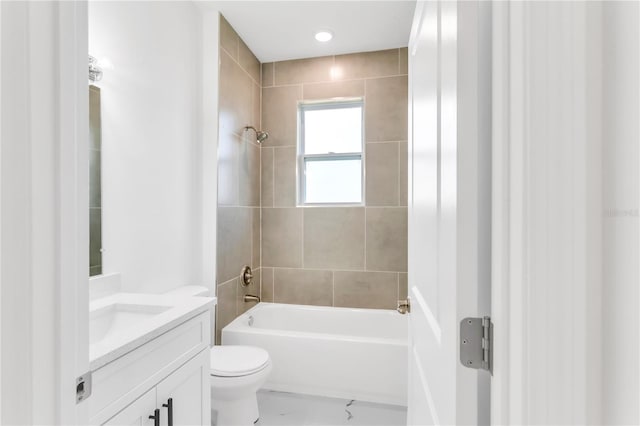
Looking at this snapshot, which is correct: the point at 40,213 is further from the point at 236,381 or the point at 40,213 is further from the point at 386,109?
the point at 386,109

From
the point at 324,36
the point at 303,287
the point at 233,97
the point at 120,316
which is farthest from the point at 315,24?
the point at 120,316

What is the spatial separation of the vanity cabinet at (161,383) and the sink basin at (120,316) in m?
0.19

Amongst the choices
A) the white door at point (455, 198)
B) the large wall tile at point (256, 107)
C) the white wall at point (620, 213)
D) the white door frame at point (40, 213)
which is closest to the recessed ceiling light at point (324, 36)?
the large wall tile at point (256, 107)

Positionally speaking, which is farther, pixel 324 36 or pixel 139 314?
pixel 324 36

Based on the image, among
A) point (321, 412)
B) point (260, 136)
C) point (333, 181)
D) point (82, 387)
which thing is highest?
point (260, 136)

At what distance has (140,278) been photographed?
185 centimetres

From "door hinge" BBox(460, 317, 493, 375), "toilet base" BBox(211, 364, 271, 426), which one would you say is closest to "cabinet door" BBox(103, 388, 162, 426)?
"toilet base" BBox(211, 364, 271, 426)

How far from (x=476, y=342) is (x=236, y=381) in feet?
5.02

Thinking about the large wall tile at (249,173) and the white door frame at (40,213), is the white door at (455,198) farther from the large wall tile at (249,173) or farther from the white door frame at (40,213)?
the large wall tile at (249,173)

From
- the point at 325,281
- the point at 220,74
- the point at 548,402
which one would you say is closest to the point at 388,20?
the point at 220,74

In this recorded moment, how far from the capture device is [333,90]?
2.96m

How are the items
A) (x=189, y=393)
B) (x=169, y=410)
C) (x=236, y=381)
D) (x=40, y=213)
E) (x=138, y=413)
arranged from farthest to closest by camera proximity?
1. (x=236, y=381)
2. (x=189, y=393)
3. (x=169, y=410)
4. (x=138, y=413)
5. (x=40, y=213)

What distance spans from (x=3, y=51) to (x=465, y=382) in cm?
94

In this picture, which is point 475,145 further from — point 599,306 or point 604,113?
point 599,306
